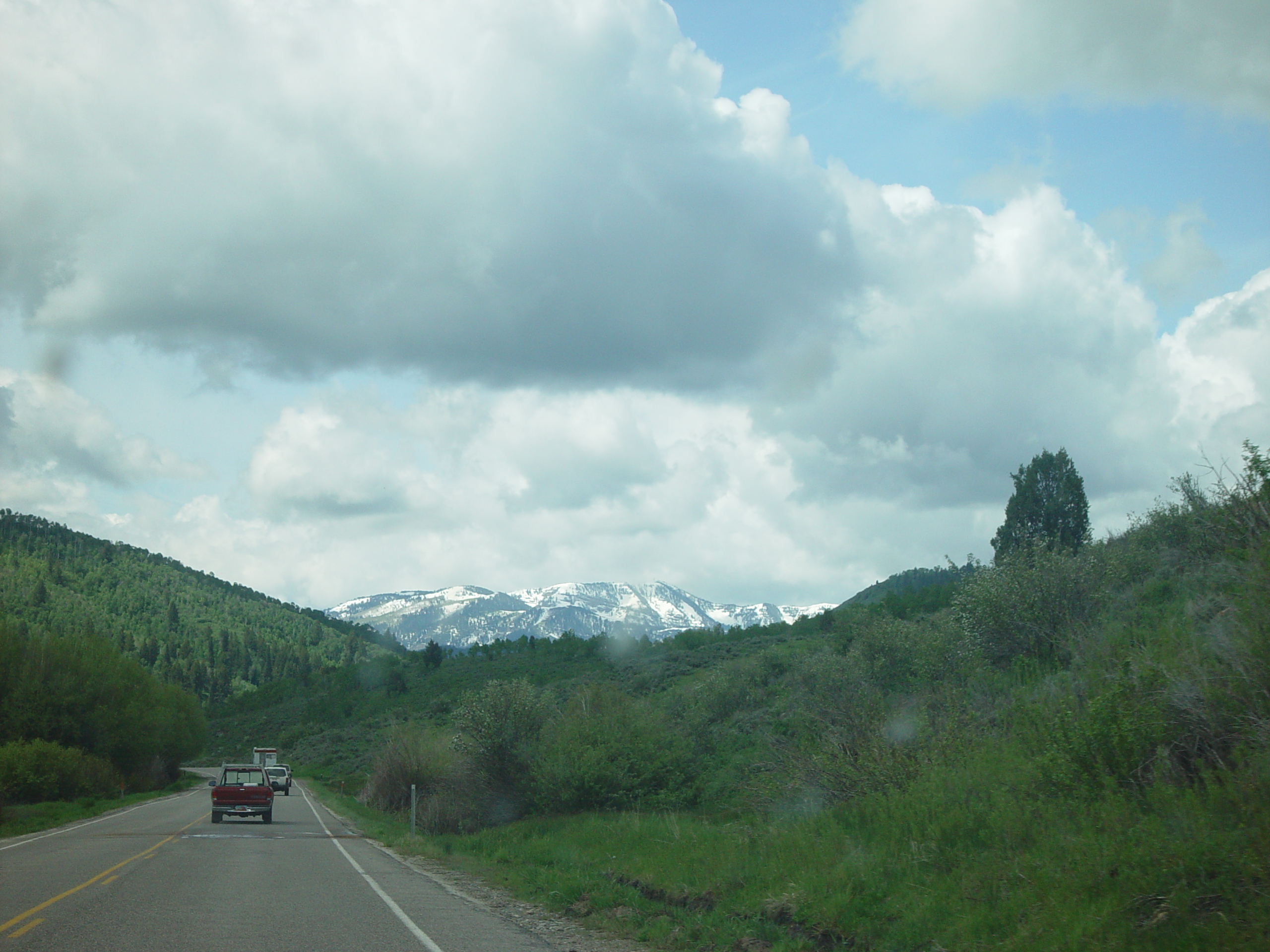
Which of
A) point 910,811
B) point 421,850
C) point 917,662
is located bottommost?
point 421,850

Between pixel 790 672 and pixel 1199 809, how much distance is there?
1526 inches

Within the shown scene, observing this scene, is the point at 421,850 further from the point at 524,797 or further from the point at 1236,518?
the point at 1236,518

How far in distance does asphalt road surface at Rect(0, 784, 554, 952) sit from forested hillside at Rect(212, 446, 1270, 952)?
97.3 inches

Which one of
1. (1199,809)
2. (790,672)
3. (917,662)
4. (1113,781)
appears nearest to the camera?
(1199,809)

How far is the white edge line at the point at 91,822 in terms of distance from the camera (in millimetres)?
23797

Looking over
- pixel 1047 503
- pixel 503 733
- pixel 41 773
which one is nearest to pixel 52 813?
pixel 41 773

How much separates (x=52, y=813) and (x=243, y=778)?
933 centimetres

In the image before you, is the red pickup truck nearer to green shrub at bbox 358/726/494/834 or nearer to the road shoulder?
green shrub at bbox 358/726/494/834

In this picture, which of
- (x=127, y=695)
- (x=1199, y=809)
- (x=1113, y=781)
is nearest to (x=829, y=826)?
(x=1113, y=781)

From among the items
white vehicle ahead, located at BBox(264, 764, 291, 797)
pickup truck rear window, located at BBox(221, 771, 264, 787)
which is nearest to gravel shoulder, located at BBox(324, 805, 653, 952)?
pickup truck rear window, located at BBox(221, 771, 264, 787)

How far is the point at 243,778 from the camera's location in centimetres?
3456

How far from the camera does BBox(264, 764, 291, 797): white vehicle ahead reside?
62.7m

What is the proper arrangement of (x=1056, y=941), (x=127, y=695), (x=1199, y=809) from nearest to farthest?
(x=1056, y=941) → (x=1199, y=809) → (x=127, y=695)

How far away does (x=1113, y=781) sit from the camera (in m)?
10.6
